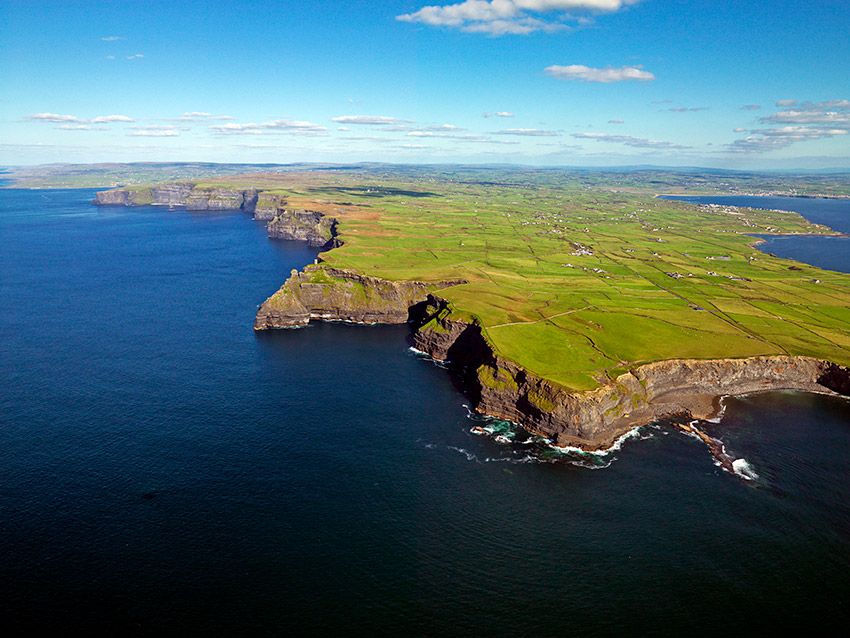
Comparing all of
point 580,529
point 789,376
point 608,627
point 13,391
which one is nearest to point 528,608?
point 608,627

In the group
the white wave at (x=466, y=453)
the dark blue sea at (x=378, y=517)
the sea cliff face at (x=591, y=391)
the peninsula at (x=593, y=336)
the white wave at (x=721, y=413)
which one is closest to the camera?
the dark blue sea at (x=378, y=517)

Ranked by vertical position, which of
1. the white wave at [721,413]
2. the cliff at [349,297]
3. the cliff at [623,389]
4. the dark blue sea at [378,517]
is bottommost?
the dark blue sea at [378,517]

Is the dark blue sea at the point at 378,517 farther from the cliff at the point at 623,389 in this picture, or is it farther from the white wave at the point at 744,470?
the cliff at the point at 623,389

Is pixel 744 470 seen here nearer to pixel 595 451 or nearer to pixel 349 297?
pixel 595 451

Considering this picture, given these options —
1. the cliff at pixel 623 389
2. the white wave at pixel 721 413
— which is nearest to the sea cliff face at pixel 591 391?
the cliff at pixel 623 389

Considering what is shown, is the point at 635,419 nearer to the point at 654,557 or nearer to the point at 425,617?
the point at 654,557

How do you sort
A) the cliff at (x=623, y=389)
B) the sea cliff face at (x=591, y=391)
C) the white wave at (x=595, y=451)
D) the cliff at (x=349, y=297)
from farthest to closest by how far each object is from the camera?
the cliff at (x=349, y=297) < the sea cliff face at (x=591, y=391) < the cliff at (x=623, y=389) < the white wave at (x=595, y=451)
